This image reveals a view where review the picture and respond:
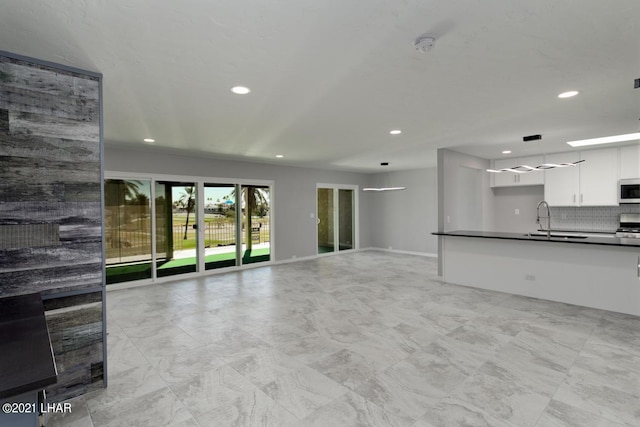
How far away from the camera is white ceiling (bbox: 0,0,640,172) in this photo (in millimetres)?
1754

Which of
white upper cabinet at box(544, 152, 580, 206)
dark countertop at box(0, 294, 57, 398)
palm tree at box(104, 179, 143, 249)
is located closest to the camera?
dark countertop at box(0, 294, 57, 398)

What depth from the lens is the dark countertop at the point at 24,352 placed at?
0.98 m

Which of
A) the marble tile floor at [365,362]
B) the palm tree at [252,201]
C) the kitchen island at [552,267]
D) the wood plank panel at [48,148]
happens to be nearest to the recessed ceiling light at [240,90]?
the wood plank panel at [48,148]

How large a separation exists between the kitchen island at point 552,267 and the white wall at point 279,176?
3.81 metres

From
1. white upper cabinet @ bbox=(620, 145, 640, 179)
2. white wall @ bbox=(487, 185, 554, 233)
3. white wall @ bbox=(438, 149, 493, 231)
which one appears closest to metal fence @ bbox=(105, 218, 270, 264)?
white wall @ bbox=(438, 149, 493, 231)

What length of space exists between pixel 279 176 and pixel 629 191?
6.93 meters

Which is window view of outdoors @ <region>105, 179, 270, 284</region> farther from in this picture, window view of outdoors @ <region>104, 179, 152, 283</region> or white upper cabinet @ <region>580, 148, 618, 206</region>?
white upper cabinet @ <region>580, 148, 618, 206</region>

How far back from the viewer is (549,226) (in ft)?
15.4

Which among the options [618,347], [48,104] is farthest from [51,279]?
[618,347]

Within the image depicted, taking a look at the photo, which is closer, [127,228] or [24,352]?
[24,352]

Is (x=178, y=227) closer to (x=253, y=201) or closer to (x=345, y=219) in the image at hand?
(x=253, y=201)

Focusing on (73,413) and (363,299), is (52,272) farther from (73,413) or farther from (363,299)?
(363,299)

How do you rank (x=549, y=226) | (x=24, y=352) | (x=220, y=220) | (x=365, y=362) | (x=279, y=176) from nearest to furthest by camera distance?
(x=24, y=352)
(x=365, y=362)
(x=549, y=226)
(x=220, y=220)
(x=279, y=176)

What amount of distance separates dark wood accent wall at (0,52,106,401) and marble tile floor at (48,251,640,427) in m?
0.47
